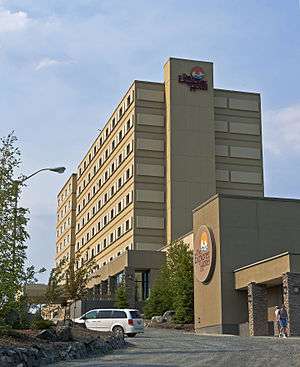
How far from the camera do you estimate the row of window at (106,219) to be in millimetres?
82044

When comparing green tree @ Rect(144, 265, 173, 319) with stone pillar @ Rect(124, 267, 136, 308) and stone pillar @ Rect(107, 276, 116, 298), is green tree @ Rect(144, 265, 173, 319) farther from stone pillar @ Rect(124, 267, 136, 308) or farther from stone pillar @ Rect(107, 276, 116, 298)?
stone pillar @ Rect(107, 276, 116, 298)

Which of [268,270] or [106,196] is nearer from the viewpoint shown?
[268,270]

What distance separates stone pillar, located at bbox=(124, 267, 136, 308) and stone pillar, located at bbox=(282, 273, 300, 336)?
2991 centimetres

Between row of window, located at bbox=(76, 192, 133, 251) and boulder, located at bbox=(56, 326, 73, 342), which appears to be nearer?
boulder, located at bbox=(56, 326, 73, 342)

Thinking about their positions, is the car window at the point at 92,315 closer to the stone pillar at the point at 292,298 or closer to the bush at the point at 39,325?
the stone pillar at the point at 292,298

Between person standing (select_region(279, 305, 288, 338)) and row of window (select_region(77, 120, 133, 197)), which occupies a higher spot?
row of window (select_region(77, 120, 133, 197))

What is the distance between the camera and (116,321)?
39.0 meters

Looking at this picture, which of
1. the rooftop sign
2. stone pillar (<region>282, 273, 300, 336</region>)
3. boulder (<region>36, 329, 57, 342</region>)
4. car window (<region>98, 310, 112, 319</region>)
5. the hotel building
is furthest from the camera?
the rooftop sign

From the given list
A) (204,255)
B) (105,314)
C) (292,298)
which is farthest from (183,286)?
(292,298)

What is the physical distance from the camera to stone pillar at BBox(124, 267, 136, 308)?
6825 cm

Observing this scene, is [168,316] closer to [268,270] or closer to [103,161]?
[268,270]

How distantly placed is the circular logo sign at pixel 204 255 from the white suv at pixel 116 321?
925 centimetres

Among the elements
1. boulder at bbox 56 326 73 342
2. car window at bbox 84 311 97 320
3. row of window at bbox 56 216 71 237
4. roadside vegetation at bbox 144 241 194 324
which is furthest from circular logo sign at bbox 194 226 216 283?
row of window at bbox 56 216 71 237

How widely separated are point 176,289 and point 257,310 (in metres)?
12.7
